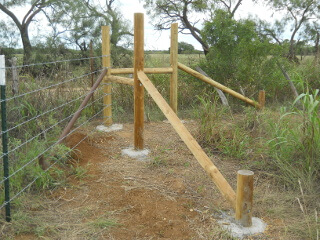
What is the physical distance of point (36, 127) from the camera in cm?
488

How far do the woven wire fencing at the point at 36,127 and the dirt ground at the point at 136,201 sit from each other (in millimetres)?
221

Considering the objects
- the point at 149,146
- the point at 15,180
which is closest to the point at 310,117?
the point at 149,146

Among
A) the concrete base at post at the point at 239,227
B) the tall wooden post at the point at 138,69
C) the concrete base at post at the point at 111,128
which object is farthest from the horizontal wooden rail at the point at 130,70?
the concrete base at post at the point at 239,227

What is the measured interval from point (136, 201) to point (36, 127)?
226 cm

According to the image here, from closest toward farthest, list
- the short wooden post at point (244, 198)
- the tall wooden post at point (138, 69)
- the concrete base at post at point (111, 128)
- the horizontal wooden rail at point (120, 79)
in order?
the short wooden post at point (244, 198) → the tall wooden post at point (138, 69) → the horizontal wooden rail at point (120, 79) → the concrete base at post at point (111, 128)

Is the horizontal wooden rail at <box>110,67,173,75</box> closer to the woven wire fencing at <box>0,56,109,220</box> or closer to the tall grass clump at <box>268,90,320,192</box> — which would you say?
the woven wire fencing at <box>0,56,109,220</box>

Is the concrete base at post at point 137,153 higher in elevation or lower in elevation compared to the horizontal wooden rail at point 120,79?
lower

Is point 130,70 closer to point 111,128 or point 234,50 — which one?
point 111,128

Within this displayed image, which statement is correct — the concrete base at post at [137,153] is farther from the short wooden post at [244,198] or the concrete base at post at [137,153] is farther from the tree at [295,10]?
the tree at [295,10]

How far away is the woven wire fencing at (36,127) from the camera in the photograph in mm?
3332

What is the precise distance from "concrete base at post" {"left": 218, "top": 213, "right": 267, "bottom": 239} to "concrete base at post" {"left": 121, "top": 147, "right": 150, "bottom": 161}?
1720 mm

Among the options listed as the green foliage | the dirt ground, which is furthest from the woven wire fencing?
the green foliage

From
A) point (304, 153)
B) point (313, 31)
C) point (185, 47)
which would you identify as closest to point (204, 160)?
point (304, 153)

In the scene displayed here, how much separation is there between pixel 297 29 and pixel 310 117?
40.8 feet
